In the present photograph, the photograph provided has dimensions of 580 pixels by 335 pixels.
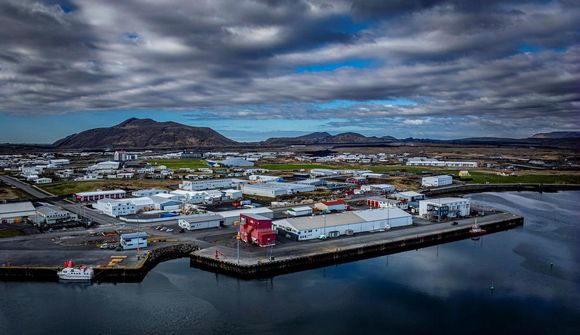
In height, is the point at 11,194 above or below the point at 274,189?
below

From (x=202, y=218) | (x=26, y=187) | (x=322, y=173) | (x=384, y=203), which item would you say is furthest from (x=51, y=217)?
(x=322, y=173)

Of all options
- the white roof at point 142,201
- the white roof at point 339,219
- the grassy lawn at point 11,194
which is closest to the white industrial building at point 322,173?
the white roof at point 142,201

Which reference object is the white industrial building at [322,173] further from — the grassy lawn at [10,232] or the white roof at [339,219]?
the grassy lawn at [10,232]

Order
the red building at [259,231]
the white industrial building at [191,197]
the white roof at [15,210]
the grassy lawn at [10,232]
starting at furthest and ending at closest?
1. the white industrial building at [191,197]
2. the white roof at [15,210]
3. the grassy lawn at [10,232]
4. the red building at [259,231]

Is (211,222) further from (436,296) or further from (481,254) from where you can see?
(481,254)

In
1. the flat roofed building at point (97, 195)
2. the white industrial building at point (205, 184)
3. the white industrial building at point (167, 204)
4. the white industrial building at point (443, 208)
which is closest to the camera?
the white industrial building at point (443, 208)

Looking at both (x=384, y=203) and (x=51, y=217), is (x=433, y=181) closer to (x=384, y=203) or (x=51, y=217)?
(x=384, y=203)
